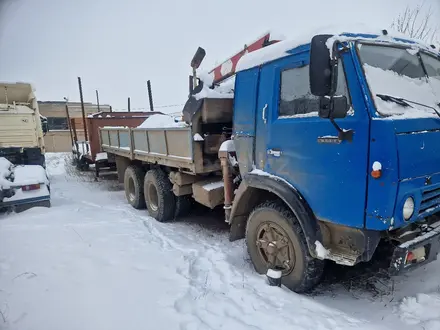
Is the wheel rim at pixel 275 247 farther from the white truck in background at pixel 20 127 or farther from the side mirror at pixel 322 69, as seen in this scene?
the white truck in background at pixel 20 127

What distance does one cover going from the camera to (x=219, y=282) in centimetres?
323

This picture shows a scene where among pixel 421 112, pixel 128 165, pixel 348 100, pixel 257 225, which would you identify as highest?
pixel 348 100

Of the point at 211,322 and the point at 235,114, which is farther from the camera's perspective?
the point at 235,114

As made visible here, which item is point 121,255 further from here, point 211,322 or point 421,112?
point 421,112

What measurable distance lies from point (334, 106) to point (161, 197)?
404cm

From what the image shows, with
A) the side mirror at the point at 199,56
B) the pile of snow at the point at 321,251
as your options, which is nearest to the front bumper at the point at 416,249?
the pile of snow at the point at 321,251

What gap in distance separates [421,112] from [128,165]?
253 inches

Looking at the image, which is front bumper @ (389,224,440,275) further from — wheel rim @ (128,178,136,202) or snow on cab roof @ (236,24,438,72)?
wheel rim @ (128,178,136,202)

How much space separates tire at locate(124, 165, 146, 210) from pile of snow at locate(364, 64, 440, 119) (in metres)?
5.28

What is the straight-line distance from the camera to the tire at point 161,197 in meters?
5.53

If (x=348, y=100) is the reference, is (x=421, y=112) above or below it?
below

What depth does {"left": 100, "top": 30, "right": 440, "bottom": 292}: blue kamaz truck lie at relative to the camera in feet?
7.22

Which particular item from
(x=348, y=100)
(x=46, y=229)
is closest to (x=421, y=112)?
(x=348, y=100)

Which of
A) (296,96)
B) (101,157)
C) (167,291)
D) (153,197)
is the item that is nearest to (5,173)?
(153,197)
